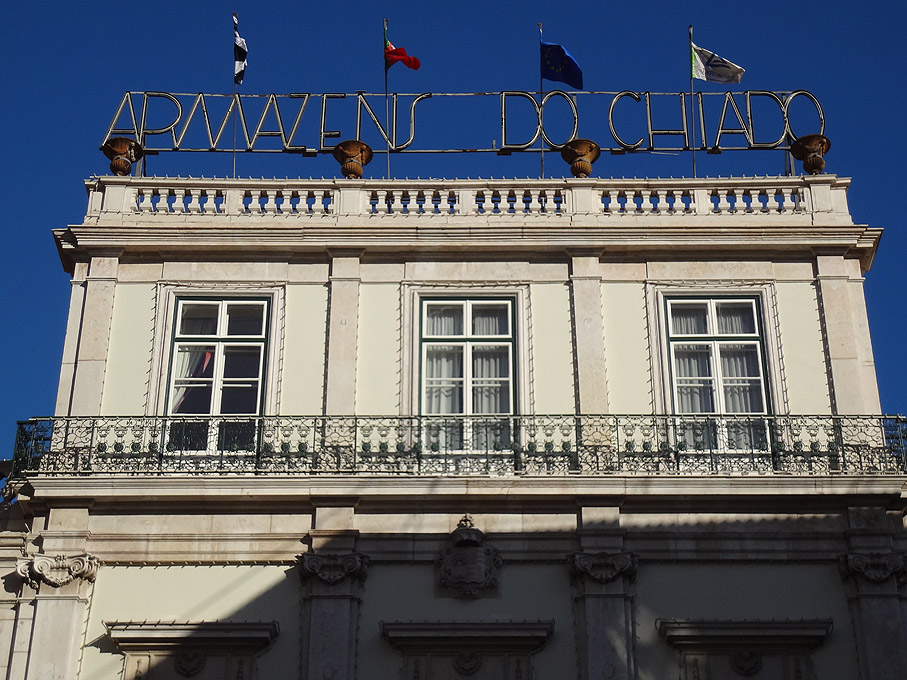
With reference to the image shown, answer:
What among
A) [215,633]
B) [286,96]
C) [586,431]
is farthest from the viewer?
[286,96]

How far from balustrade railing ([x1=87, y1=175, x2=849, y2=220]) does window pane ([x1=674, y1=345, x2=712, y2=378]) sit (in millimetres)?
1962

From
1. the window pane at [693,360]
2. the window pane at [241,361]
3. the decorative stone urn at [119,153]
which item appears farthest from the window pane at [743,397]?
the decorative stone urn at [119,153]

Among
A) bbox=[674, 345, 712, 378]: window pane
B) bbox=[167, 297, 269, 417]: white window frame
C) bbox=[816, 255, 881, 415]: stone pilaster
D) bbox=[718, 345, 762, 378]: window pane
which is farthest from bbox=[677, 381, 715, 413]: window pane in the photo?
bbox=[167, 297, 269, 417]: white window frame

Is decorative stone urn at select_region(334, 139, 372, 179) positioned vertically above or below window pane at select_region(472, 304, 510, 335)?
above

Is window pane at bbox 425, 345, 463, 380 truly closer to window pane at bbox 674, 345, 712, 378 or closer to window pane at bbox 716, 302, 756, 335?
window pane at bbox 674, 345, 712, 378

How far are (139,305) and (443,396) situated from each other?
154 inches

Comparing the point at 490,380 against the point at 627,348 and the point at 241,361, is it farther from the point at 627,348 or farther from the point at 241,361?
the point at 241,361

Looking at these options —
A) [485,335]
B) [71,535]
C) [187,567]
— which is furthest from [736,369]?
[71,535]

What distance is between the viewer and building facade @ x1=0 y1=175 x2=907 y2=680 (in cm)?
1407

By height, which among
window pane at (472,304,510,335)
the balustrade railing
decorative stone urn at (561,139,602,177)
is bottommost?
window pane at (472,304,510,335)

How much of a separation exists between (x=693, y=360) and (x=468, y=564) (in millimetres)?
3969

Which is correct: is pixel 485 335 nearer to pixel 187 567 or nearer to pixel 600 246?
pixel 600 246

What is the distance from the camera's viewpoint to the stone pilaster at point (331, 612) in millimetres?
13836

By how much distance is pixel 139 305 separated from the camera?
1644cm
